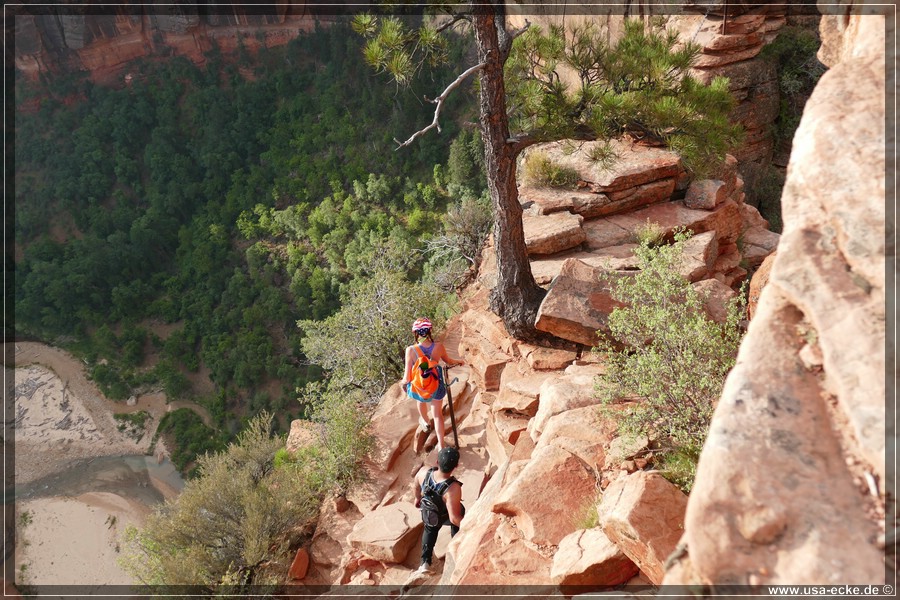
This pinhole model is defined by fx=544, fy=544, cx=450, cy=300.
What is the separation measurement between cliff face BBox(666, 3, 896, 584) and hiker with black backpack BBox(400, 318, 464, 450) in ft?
11.9

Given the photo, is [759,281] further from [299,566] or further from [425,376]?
[299,566]

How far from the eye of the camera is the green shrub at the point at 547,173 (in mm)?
7062

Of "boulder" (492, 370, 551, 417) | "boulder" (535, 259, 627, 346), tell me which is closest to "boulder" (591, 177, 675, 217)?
"boulder" (535, 259, 627, 346)

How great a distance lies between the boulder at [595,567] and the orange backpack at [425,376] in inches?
101

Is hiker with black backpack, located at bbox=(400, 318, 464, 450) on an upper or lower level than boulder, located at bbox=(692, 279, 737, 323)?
lower

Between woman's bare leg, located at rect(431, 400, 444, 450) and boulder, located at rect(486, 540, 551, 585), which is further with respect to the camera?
woman's bare leg, located at rect(431, 400, 444, 450)

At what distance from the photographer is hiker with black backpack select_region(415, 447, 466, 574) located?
430cm

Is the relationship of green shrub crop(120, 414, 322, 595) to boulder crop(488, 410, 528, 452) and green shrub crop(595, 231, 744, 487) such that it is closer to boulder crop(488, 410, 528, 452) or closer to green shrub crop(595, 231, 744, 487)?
boulder crop(488, 410, 528, 452)

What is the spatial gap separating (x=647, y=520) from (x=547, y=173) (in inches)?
203

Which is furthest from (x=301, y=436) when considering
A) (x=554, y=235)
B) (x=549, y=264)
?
(x=554, y=235)

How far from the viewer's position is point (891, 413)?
62.1 inches

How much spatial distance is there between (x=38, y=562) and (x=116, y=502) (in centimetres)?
232

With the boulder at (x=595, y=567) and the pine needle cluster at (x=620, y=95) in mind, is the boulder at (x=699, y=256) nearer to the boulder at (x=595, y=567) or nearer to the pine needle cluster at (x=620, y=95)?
the pine needle cluster at (x=620, y=95)

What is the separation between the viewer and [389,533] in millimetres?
5176
